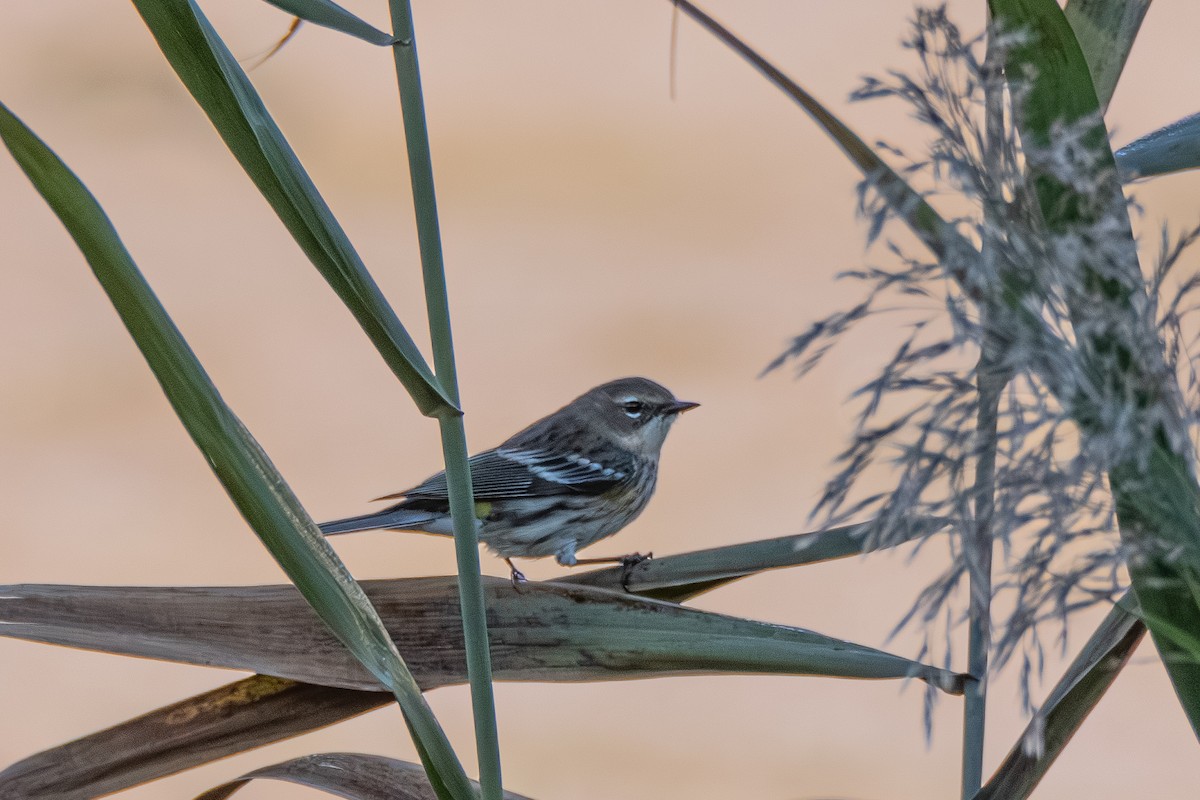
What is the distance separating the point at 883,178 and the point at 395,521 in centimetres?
148

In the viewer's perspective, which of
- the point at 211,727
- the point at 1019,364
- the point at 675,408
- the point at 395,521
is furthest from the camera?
the point at 675,408

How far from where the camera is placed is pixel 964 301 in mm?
517

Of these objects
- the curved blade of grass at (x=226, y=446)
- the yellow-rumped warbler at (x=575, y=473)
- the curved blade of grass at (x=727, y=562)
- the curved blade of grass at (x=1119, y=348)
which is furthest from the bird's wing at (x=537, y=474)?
the curved blade of grass at (x=1119, y=348)

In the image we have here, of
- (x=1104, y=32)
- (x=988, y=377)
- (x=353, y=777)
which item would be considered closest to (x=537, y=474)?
(x=353, y=777)

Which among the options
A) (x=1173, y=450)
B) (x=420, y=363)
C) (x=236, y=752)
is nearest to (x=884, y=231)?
(x=1173, y=450)

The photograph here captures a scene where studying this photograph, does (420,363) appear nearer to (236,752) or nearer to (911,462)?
(911,462)

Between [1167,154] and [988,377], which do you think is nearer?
[988,377]

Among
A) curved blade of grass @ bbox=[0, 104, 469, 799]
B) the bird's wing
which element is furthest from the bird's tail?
curved blade of grass @ bbox=[0, 104, 469, 799]

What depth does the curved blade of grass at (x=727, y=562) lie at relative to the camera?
88 cm

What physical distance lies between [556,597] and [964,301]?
1.35ft

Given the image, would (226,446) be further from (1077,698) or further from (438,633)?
(1077,698)

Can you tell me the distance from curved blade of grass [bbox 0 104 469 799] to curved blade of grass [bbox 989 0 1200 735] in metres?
0.36

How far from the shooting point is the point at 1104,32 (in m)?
0.73

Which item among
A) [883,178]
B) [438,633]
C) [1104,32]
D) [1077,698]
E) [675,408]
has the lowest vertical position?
[1077,698]
